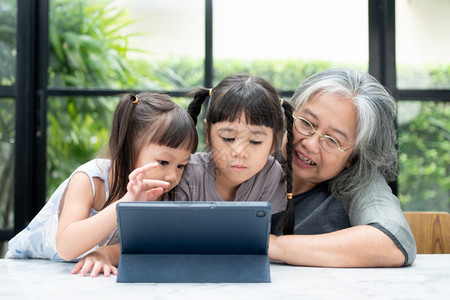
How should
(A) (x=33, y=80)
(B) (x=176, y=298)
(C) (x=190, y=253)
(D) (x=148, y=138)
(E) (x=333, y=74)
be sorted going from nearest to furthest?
(B) (x=176, y=298)
(C) (x=190, y=253)
(D) (x=148, y=138)
(E) (x=333, y=74)
(A) (x=33, y=80)

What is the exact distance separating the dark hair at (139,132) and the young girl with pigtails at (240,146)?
0.09m

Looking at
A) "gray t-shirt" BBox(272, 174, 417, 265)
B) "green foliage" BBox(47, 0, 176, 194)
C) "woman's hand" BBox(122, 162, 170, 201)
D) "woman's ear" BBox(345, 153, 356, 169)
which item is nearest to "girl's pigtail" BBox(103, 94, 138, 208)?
"woman's hand" BBox(122, 162, 170, 201)

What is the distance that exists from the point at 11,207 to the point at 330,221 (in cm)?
206

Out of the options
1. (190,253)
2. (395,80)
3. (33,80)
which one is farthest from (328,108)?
(33,80)

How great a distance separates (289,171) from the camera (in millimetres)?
1730

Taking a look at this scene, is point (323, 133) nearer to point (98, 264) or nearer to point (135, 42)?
point (98, 264)

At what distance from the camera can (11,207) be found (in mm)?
3111

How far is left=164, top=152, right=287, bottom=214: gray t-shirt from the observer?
5.57ft

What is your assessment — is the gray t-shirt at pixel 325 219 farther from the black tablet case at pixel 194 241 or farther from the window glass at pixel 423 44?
the window glass at pixel 423 44

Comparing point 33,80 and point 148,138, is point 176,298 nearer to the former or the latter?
point 148,138

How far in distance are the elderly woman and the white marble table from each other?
276 millimetres

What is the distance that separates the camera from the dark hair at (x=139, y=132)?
158cm

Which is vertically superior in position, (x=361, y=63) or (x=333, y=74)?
(x=361, y=63)

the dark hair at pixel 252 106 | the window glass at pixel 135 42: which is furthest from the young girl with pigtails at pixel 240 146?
the window glass at pixel 135 42
